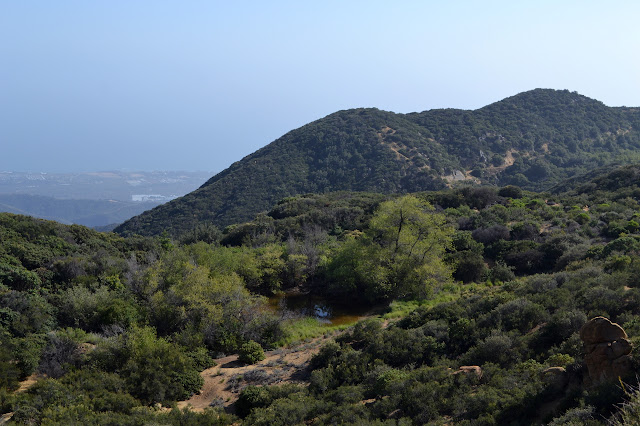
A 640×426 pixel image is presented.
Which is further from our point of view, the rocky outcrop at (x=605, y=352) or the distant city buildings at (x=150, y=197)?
the distant city buildings at (x=150, y=197)

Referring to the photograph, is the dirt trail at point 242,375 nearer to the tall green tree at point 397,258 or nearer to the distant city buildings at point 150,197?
the tall green tree at point 397,258

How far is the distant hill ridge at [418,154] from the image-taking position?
59938 mm

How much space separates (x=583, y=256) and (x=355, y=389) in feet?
42.9

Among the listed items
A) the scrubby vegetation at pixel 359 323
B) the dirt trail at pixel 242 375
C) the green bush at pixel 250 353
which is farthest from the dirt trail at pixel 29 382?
the green bush at pixel 250 353

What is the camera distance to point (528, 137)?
73.0 meters

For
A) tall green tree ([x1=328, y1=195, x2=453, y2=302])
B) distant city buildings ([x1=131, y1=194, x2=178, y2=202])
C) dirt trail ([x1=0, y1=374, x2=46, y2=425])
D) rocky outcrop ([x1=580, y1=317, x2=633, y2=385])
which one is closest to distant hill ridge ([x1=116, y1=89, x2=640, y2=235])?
tall green tree ([x1=328, y1=195, x2=453, y2=302])

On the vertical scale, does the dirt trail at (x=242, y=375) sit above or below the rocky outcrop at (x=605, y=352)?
below

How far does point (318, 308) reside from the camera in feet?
65.6

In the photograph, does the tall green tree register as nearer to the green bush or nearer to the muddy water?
the muddy water

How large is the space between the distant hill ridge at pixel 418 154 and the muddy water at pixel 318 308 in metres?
34.9

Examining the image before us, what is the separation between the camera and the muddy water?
1858cm

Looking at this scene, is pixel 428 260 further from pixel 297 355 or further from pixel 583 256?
pixel 297 355

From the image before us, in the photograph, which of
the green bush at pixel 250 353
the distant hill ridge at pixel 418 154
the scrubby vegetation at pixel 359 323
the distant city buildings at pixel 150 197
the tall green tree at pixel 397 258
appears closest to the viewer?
the scrubby vegetation at pixel 359 323

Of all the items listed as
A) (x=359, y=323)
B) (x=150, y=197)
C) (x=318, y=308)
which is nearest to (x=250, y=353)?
(x=359, y=323)
